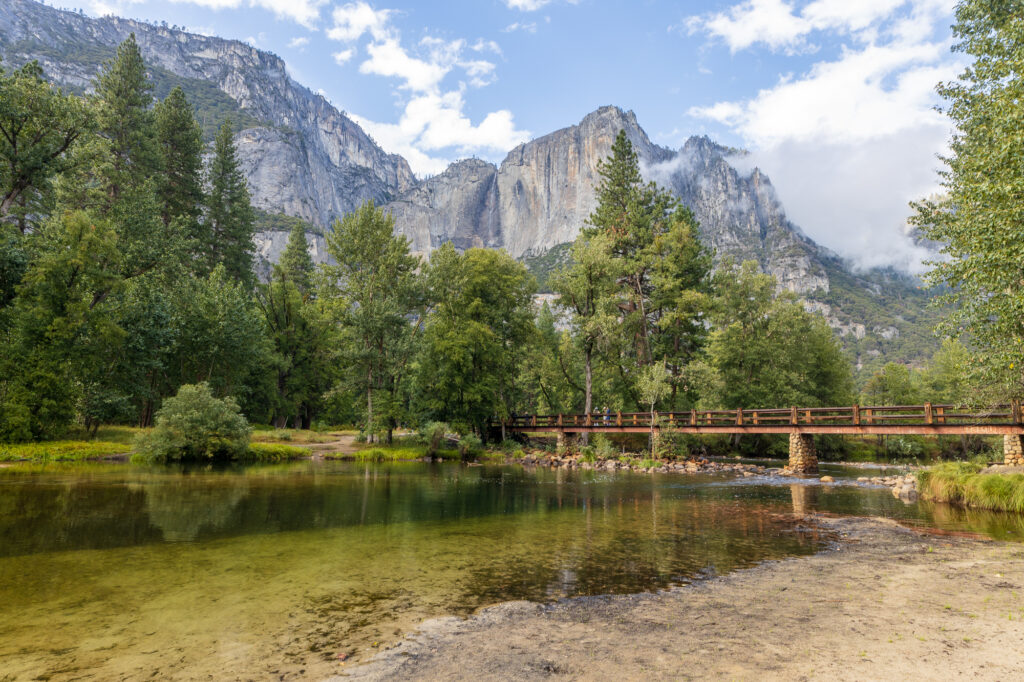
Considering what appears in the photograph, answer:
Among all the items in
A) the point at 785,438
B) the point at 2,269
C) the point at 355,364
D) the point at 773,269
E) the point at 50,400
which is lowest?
the point at 785,438

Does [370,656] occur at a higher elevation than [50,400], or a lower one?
lower

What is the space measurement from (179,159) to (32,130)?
25701mm

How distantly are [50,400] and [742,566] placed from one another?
→ 30896 millimetres

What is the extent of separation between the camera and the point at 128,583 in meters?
6.88

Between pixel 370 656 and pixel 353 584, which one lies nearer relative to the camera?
pixel 370 656

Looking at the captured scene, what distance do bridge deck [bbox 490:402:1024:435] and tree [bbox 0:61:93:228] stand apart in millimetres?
33078

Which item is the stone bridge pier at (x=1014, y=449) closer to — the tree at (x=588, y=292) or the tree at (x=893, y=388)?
the tree at (x=588, y=292)

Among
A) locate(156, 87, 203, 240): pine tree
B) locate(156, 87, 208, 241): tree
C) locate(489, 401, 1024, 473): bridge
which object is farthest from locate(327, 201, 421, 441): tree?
locate(156, 87, 203, 240): pine tree

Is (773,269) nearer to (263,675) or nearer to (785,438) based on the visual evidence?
(785,438)

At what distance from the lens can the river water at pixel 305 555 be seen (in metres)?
4.98

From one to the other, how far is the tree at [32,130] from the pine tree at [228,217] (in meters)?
27.5

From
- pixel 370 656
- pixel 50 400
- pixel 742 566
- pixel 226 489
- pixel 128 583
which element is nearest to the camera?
pixel 370 656

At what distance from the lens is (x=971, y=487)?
49.6ft

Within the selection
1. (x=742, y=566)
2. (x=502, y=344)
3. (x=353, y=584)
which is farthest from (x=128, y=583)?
(x=502, y=344)
